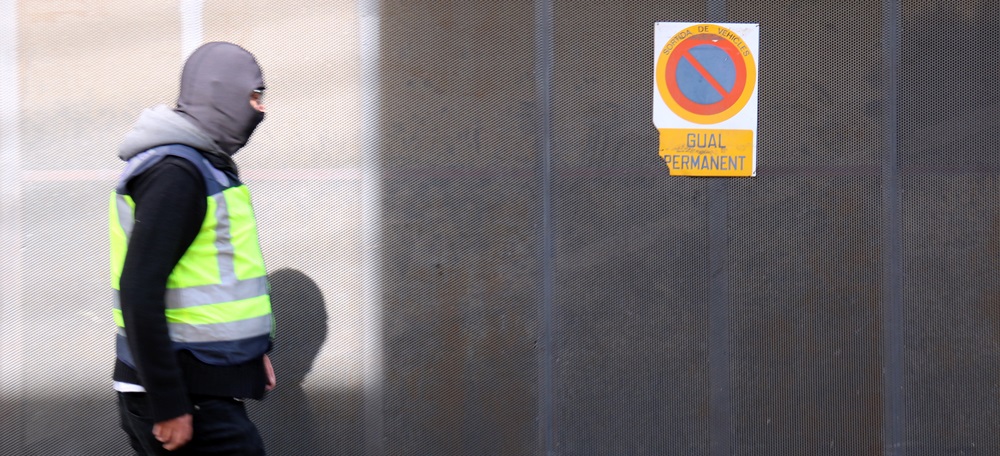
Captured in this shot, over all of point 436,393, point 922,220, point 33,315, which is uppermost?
point 922,220

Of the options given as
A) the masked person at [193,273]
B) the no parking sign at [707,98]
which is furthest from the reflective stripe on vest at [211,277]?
the no parking sign at [707,98]

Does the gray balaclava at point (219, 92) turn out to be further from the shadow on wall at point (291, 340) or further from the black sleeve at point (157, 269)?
the shadow on wall at point (291, 340)

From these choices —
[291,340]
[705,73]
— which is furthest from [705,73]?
[291,340]

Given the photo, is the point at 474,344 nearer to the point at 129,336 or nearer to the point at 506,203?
the point at 506,203

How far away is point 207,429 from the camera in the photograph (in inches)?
96.7

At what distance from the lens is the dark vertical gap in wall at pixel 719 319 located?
4.40 meters

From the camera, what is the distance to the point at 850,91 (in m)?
4.42

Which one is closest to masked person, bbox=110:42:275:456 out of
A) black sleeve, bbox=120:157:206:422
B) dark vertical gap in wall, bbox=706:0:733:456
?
black sleeve, bbox=120:157:206:422

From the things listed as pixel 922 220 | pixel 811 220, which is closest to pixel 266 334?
pixel 811 220

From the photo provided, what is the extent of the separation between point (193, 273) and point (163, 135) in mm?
345

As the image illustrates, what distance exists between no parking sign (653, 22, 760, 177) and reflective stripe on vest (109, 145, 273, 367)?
7.70 feet

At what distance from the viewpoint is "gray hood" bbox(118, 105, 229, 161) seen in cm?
243

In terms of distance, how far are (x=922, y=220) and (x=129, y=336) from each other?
3496 mm

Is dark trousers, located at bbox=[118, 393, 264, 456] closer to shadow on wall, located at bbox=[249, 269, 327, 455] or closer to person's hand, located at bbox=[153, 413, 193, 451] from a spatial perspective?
person's hand, located at bbox=[153, 413, 193, 451]
